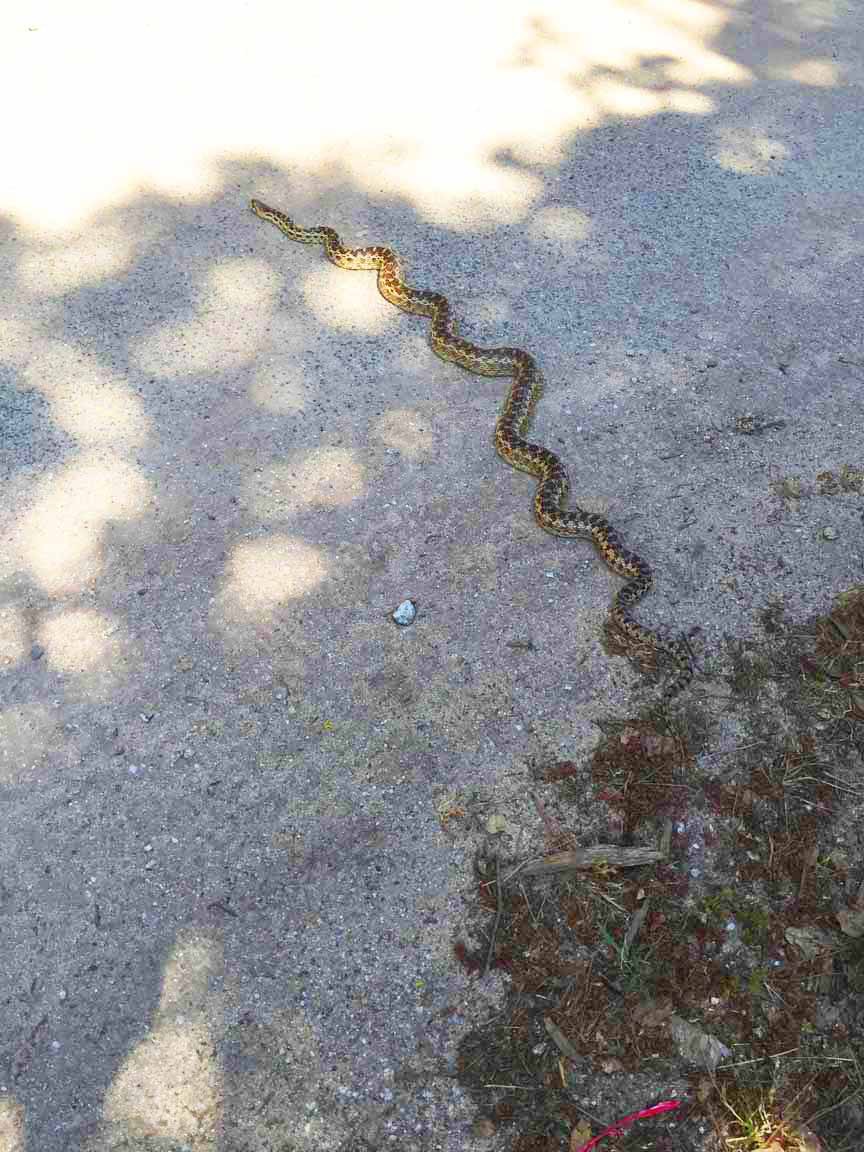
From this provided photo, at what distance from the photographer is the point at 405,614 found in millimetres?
5207

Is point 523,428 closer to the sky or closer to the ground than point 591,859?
closer to the sky

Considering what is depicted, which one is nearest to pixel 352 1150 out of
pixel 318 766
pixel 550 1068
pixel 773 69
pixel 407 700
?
pixel 550 1068

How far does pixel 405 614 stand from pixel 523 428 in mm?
1643

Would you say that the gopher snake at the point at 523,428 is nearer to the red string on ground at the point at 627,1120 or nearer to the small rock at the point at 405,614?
the small rock at the point at 405,614

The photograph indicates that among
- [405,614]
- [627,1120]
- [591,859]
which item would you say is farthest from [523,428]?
[627,1120]

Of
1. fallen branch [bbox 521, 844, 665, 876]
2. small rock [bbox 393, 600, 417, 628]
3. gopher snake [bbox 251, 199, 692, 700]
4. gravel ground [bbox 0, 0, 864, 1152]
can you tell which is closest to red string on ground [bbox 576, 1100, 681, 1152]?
gravel ground [bbox 0, 0, 864, 1152]

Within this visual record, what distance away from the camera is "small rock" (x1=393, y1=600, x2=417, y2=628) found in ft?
17.0

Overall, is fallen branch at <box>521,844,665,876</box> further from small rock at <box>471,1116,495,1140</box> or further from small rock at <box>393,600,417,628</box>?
small rock at <box>393,600,417,628</box>

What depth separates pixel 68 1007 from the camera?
12.7ft

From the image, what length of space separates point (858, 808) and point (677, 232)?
5.03m

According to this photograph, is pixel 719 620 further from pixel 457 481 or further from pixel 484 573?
pixel 457 481

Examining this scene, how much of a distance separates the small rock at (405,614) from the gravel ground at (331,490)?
8 cm

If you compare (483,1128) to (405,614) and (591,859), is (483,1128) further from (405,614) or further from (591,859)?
(405,614)

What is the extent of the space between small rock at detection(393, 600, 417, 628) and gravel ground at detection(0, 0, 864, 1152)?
8 centimetres
